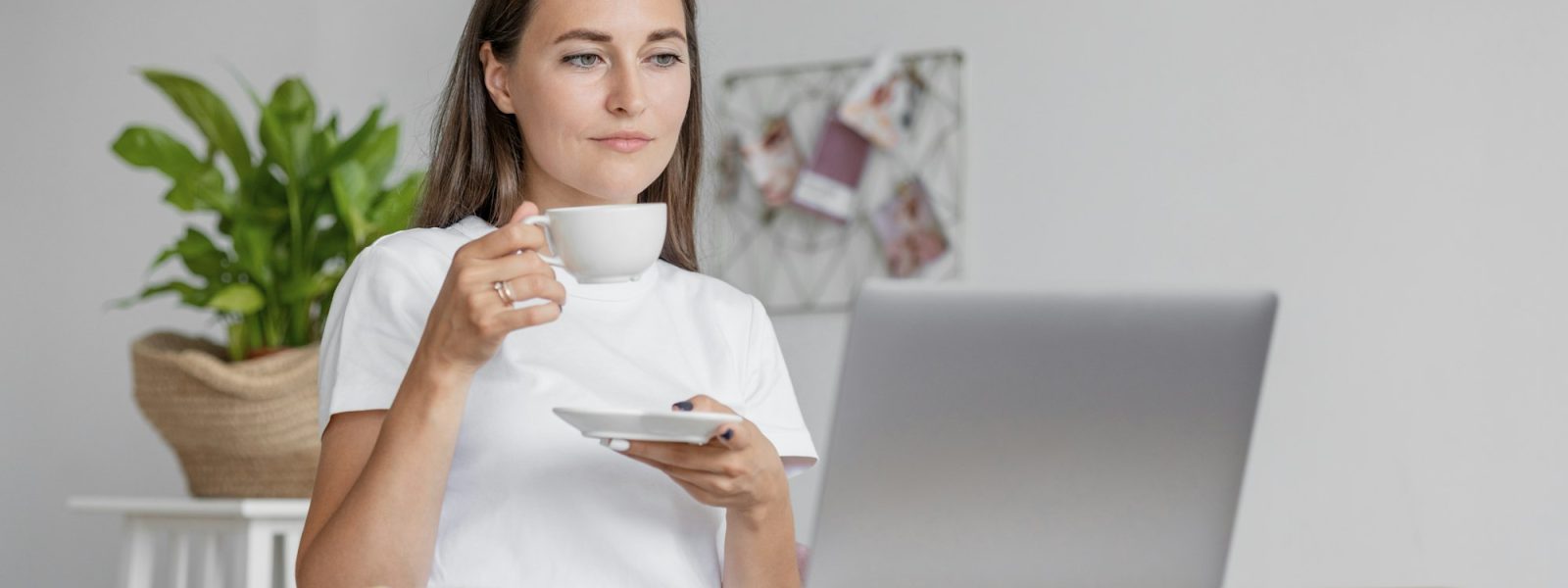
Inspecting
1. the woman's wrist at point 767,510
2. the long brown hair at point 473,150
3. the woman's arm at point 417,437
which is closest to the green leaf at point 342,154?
the long brown hair at point 473,150

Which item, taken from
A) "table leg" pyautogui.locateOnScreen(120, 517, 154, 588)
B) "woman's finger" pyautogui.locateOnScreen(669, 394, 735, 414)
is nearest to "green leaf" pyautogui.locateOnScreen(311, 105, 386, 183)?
"table leg" pyautogui.locateOnScreen(120, 517, 154, 588)

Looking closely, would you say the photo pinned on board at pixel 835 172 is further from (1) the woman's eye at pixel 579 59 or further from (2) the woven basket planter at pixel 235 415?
(1) the woman's eye at pixel 579 59

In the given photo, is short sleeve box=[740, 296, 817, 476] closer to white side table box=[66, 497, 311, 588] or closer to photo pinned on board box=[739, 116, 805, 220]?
white side table box=[66, 497, 311, 588]

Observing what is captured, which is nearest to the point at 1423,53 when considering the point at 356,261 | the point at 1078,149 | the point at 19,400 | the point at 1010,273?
the point at 1078,149

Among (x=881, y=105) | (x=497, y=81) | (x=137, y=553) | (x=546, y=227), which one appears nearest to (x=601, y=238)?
(x=546, y=227)

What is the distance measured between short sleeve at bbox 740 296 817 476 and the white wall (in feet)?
3.14

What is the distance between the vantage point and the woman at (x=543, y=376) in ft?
3.44

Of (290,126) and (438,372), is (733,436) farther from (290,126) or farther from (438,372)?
(290,126)

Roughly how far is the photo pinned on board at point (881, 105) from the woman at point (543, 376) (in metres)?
1.59

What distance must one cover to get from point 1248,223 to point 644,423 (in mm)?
1961

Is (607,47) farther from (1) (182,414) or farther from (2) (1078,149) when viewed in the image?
(2) (1078,149)

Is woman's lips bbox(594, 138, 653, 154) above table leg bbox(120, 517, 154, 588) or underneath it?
above

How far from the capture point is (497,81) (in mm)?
1309

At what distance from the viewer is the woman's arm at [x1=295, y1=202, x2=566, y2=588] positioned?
97cm
